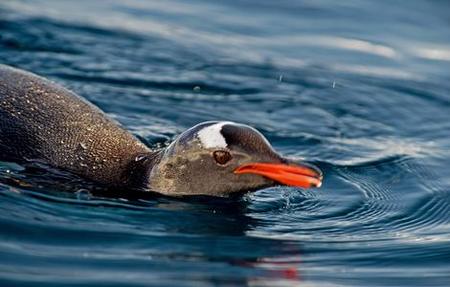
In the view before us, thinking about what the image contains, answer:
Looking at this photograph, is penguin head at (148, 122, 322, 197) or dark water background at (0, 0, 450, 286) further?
penguin head at (148, 122, 322, 197)

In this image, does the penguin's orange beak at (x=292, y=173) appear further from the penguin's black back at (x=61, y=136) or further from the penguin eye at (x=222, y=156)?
the penguin's black back at (x=61, y=136)

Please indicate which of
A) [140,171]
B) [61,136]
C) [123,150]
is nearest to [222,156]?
[140,171]

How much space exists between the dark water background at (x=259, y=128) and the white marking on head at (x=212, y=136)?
0.48 metres

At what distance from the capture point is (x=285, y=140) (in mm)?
10836

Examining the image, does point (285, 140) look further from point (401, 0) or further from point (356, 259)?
point (401, 0)

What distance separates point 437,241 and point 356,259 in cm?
101

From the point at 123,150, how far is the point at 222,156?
1.12 metres

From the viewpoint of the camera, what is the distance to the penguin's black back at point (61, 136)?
29.4 ft

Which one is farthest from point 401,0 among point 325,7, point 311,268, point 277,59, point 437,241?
point 311,268

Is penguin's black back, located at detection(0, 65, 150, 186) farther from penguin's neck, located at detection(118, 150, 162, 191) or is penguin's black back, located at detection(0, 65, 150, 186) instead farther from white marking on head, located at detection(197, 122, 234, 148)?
white marking on head, located at detection(197, 122, 234, 148)

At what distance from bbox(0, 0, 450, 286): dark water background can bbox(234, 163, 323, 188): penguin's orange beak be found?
418 millimetres

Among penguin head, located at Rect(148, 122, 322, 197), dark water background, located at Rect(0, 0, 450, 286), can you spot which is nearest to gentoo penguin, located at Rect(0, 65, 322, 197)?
penguin head, located at Rect(148, 122, 322, 197)

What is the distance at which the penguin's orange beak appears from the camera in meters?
8.07

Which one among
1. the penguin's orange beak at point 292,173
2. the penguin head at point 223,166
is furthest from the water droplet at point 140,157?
the penguin's orange beak at point 292,173
